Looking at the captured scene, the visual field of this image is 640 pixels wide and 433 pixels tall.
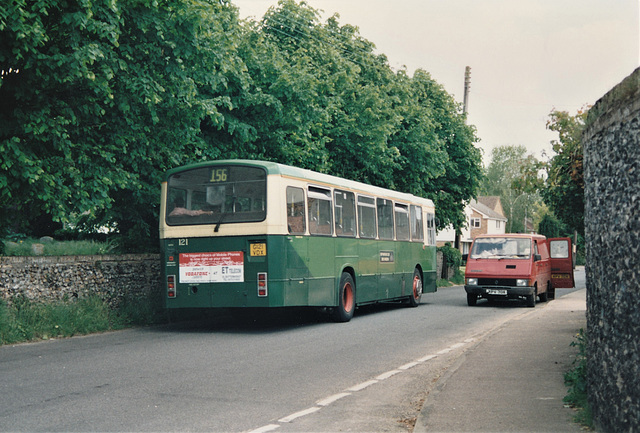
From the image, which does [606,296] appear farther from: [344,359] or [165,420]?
[344,359]

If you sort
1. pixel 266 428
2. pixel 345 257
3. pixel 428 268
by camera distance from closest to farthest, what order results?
pixel 266 428 → pixel 345 257 → pixel 428 268

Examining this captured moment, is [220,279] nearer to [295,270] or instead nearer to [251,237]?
[251,237]

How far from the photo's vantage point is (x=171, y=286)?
15.2 meters

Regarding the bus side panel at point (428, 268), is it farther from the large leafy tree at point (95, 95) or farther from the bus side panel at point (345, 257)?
the large leafy tree at point (95, 95)

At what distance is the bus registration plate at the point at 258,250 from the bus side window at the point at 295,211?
0.69 m

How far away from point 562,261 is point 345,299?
10943 millimetres

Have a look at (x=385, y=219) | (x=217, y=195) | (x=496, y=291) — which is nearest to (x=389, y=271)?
(x=385, y=219)

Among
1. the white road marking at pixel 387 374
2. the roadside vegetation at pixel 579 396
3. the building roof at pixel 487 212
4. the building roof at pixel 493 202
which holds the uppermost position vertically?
the building roof at pixel 493 202

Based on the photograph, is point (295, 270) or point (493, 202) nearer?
point (295, 270)

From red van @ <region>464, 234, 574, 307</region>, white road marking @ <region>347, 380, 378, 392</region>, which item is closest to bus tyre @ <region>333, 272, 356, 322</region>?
red van @ <region>464, 234, 574, 307</region>

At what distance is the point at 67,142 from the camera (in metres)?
13.5

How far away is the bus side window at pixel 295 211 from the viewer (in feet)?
48.6

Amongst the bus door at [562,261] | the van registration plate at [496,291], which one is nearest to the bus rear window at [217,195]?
the van registration plate at [496,291]

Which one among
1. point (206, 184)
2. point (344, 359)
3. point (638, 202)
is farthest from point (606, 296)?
point (206, 184)
